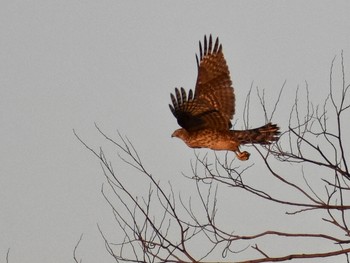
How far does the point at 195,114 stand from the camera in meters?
8.92

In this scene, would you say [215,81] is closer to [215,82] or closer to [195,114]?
[215,82]

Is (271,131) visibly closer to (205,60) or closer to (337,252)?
(205,60)

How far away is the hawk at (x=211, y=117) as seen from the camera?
8.67 meters

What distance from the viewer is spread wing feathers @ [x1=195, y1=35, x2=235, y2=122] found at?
913 cm

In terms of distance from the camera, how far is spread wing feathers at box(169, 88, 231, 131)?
8.70 m

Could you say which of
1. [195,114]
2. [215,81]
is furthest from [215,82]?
[195,114]

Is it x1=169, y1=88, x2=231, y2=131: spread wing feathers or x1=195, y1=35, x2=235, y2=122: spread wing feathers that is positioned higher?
x1=195, y1=35, x2=235, y2=122: spread wing feathers

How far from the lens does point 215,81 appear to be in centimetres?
944

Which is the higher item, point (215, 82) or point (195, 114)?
point (215, 82)

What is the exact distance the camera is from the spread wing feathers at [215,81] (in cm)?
913

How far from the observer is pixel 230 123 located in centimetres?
899

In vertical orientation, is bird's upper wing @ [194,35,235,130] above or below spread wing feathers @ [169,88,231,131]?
above

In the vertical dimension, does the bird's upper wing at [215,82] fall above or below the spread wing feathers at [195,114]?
above

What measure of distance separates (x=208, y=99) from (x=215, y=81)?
36cm
